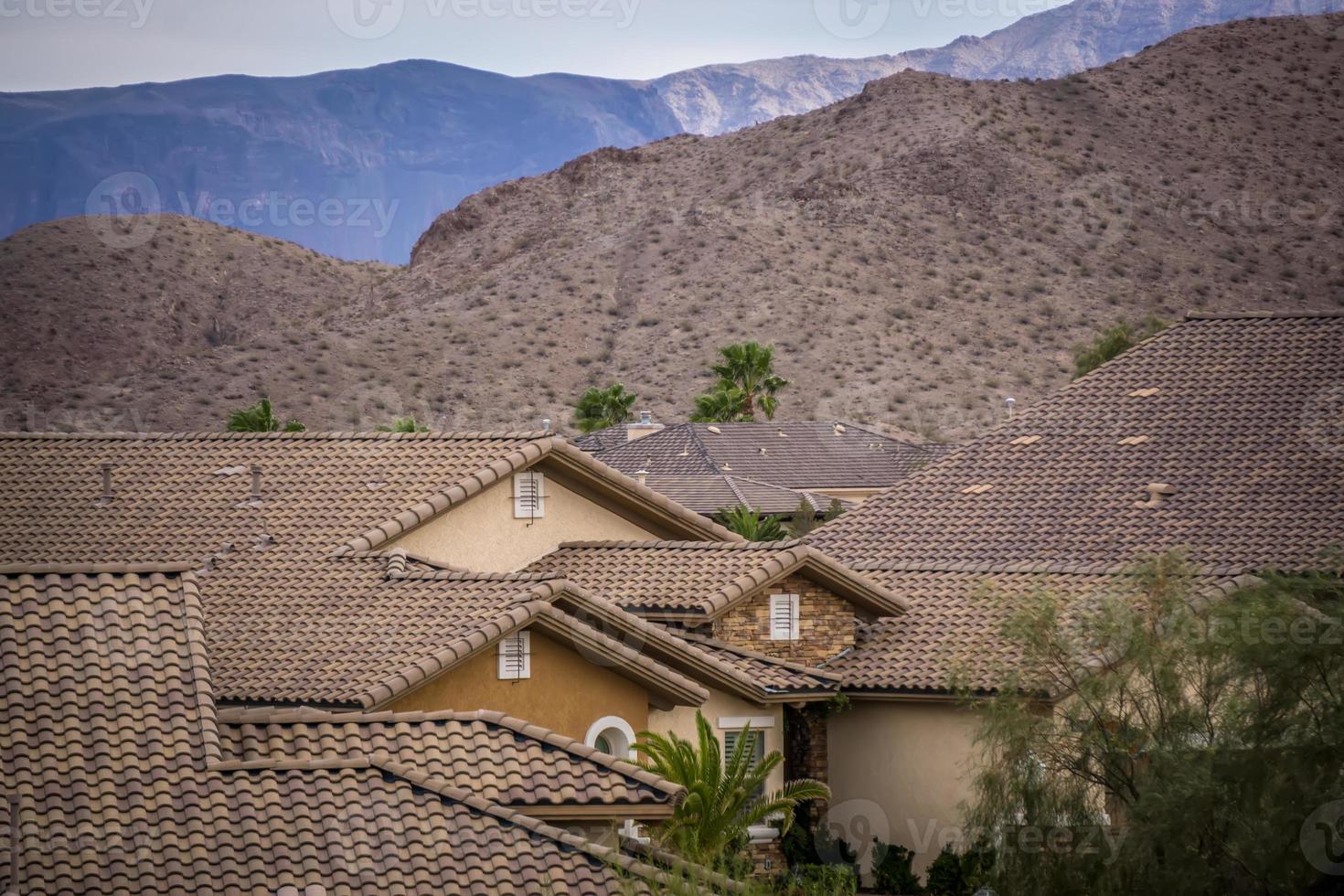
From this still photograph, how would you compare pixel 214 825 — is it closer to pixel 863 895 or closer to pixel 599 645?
pixel 599 645

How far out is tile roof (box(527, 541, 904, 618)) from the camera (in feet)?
81.5

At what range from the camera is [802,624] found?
83.6 ft

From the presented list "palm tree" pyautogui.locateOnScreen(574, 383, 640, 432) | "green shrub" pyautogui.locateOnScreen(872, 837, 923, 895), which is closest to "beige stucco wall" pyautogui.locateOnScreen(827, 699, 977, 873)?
"green shrub" pyautogui.locateOnScreen(872, 837, 923, 895)

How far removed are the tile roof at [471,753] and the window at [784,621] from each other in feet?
25.2

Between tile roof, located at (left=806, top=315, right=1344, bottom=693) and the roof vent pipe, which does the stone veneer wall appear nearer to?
tile roof, located at (left=806, top=315, right=1344, bottom=693)

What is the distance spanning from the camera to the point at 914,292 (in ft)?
288

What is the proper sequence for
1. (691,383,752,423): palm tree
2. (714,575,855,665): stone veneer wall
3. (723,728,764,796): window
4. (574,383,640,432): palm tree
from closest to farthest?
(723,728,764,796): window < (714,575,855,665): stone veneer wall < (691,383,752,423): palm tree < (574,383,640,432): palm tree

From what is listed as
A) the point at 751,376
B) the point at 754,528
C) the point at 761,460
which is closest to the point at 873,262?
the point at 751,376

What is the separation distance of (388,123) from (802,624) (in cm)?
14976

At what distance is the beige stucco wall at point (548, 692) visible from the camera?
2086cm

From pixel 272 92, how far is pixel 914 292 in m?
92.1

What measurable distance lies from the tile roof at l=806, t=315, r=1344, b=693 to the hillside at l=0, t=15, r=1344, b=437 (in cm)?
4329

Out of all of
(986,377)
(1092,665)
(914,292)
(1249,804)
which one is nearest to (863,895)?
(1092,665)
